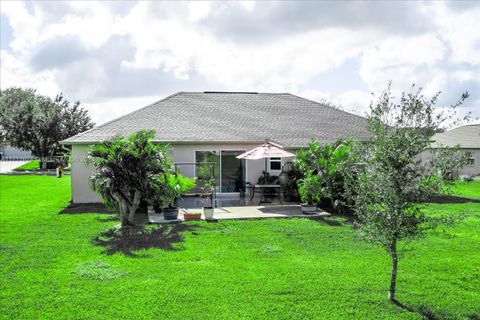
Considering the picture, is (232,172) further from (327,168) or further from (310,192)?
(327,168)

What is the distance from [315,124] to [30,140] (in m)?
32.6

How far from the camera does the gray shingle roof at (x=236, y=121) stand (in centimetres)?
2112

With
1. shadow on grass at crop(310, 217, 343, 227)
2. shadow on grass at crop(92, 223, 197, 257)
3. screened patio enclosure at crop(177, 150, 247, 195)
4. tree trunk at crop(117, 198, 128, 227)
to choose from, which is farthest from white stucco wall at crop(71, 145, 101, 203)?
shadow on grass at crop(310, 217, 343, 227)

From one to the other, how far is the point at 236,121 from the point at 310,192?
8.30 metres

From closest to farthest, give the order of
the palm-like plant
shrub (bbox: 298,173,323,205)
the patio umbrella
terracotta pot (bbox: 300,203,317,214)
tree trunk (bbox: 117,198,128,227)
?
the palm-like plant < tree trunk (bbox: 117,198,128,227) < terracotta pot (bbox: 300,203,317,214) < shrub (bbox: 298,173,323,205) < the patio umbrella

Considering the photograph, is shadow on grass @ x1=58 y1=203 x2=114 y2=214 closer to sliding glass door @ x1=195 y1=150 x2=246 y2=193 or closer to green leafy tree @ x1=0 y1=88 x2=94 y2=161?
sliding glass door @ x1=195 y1=150 x2=246 y2=193

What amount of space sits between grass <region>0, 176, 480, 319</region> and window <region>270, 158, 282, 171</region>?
7036 mm

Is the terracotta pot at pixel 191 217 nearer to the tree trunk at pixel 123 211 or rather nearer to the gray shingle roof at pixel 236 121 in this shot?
the tree trunk at pixel 123 211

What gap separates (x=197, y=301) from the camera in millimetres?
7746

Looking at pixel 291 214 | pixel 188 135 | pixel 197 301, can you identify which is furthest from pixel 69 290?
pixel 188 135

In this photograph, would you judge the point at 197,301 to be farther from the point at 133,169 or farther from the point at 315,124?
the point at 315,124

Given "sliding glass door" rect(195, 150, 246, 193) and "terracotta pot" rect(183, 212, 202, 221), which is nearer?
"terracotta pot" rect(183, 212, 202, 221)

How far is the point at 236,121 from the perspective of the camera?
77.9ft

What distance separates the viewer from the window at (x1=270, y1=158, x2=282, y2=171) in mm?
21422
